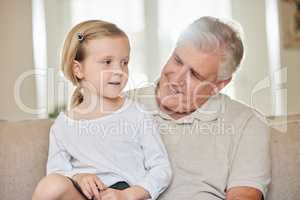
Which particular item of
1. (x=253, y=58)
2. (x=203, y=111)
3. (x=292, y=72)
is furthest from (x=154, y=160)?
(x=292, y=72)

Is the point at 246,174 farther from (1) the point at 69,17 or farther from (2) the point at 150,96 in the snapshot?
(1) the point at 69,17

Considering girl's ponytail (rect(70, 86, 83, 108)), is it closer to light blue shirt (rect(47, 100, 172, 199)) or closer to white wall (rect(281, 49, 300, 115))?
light blue shirt (rect(47, 100, 172, 199))

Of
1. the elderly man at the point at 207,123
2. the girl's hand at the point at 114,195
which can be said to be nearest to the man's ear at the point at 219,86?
the elderly man at the point at 207,123

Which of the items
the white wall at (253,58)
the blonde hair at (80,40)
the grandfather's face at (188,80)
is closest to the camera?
the blonde hair at (80,40)

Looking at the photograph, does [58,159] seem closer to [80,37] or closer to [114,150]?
[114,150]

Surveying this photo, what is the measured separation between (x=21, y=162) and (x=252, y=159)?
65cm

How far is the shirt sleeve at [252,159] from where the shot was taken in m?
1.20

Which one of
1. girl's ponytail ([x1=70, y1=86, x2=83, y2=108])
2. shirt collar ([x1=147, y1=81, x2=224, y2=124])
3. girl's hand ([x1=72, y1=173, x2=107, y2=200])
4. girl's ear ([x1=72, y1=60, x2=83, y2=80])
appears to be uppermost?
girl's ear ([x1=72, y1=60, x2=83, y2=80])

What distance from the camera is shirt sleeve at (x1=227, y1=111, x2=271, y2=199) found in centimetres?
120

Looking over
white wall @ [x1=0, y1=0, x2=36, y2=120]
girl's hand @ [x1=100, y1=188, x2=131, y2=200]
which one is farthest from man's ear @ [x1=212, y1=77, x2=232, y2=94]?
white wall @ [x1=0, y1=0, x2=36, y2=120]

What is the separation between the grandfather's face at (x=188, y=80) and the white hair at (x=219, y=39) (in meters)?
0.02

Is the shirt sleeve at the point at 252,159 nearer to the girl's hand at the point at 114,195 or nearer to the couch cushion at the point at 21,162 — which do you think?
the girl's hand at the point at 114,195

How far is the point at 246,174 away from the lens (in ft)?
3.95

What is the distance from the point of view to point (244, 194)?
1.18 m
